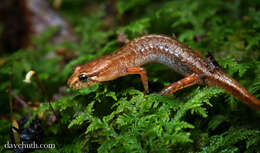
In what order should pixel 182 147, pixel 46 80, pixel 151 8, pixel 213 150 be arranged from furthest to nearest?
pixel 151 8
pixel 46 80
pixel 182 147
pixel 213 150

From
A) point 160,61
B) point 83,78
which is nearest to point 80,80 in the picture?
point 83,78

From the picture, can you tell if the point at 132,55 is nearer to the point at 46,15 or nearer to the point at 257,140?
the point at 257,140

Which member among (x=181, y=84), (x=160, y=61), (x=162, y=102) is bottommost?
(x=162, y=102)

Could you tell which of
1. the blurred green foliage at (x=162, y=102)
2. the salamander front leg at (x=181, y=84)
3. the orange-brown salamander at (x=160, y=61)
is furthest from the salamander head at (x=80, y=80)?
the salamander front leg at (x=181, y=84)

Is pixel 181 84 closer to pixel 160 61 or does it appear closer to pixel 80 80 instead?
pixel 160 61

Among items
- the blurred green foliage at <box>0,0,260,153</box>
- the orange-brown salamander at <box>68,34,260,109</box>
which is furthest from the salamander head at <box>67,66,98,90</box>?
the blurred green foliage at <box>0,0,260,153</box>

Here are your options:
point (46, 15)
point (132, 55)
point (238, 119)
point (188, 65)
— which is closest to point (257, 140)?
point (238, 119)

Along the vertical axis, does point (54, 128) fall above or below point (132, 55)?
below
